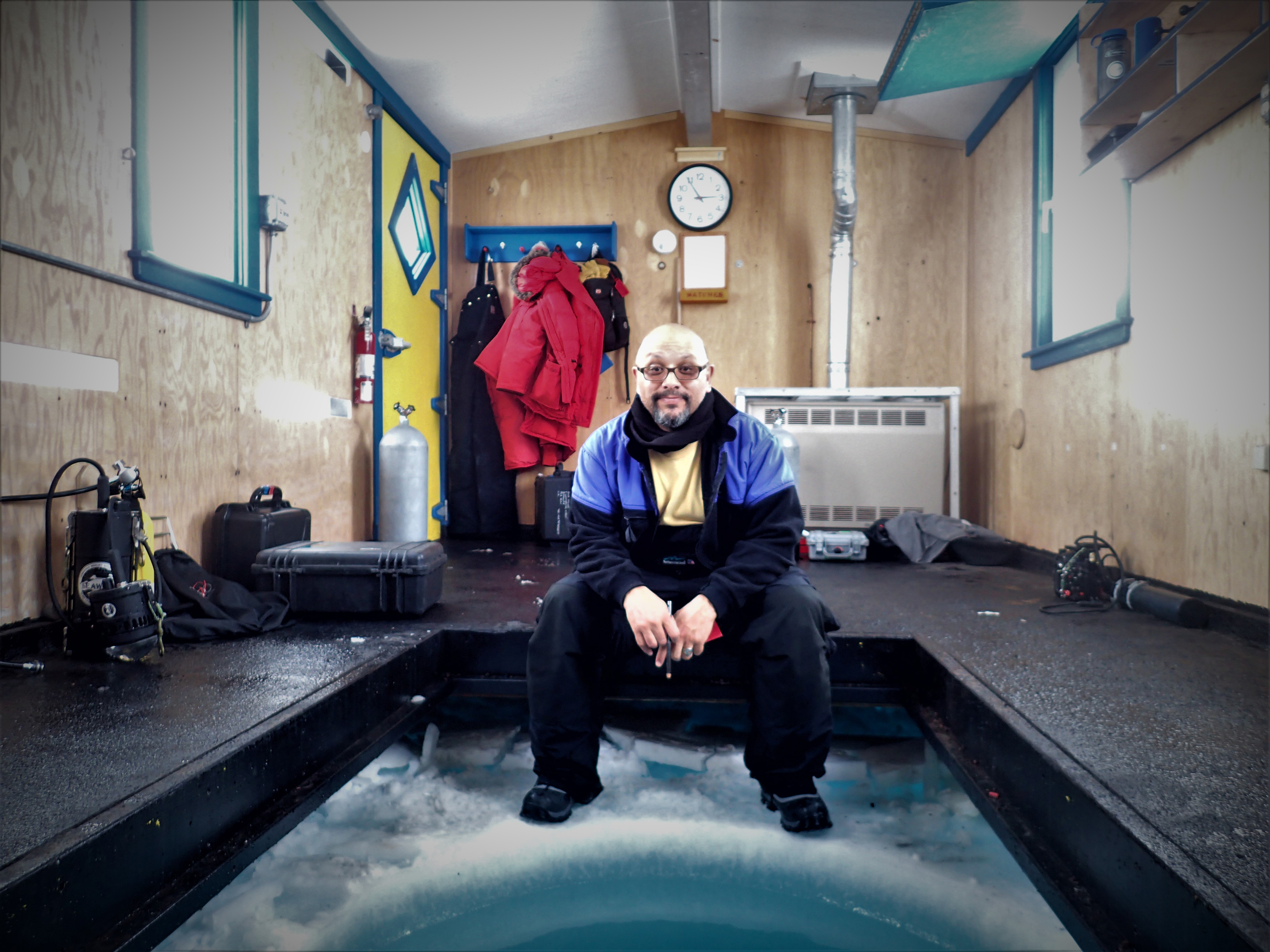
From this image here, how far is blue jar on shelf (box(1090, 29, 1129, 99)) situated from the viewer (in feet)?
7.82

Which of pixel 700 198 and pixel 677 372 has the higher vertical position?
pixel 700 198

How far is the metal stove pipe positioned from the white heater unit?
0.96 ft

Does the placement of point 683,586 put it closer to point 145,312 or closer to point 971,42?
point 145,312

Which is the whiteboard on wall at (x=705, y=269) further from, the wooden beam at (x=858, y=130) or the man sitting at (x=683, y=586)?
the man sitting at (x=683, y=586)

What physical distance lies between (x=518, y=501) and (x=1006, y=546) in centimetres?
265

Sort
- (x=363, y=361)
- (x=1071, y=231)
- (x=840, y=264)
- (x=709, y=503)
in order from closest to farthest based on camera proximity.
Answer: (x=709, y=503) < (x=1071, y=231) < (x=363, y=361) < (x=840, y=264)

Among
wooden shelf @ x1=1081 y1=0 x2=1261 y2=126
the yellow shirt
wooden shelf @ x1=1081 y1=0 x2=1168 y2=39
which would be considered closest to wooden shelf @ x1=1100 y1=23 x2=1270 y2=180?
wooden shelf @ x1=1081 y1=0 x2=1261 y2=126

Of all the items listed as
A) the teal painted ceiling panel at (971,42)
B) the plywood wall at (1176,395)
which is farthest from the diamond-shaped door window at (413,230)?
the plywood wall at (1176,395)

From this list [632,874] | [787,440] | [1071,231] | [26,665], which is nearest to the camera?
[632,874]

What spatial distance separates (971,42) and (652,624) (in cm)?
295

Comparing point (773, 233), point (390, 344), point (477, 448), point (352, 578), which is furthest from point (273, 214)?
point (773, 233)

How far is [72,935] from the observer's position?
3.10ft

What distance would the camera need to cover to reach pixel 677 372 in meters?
1.67

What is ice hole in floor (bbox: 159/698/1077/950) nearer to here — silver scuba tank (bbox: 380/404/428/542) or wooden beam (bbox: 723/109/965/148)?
silver scuba tank (bbox: 380/404/428/542)
